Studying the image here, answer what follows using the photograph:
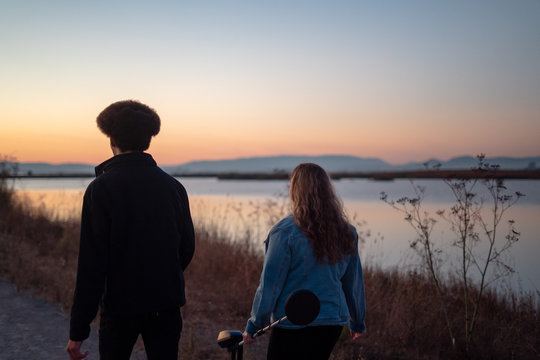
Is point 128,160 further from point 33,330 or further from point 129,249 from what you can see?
point 33,330

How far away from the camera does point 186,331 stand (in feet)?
20.4

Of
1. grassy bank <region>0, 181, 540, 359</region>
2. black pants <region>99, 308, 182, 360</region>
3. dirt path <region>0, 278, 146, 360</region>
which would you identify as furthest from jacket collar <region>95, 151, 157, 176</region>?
dirt path <region>0, 278, 146, 360</region>

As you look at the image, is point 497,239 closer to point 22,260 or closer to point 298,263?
point 22,260

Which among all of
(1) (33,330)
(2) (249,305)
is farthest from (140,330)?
(2) (249,305)

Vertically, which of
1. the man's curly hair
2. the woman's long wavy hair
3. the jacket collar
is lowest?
the woman's long wavy hair

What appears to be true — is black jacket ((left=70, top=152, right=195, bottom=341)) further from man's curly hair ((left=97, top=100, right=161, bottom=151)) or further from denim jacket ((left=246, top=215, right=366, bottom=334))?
denim jacket ((left=246, top=215, right=366, bottom=334))

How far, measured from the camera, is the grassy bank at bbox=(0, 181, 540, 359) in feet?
19.6

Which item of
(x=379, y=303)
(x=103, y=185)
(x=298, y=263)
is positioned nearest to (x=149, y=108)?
(x=103, y=185)

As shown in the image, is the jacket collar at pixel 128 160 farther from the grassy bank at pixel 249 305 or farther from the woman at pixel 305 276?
the grassy bank at pixel 249 305

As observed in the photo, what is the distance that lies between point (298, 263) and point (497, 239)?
1638cm

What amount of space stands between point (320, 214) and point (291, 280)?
1.31 ft

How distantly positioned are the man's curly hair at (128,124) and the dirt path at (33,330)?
138 inches

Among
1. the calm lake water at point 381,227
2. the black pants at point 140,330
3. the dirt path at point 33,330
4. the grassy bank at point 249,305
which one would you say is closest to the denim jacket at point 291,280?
the black pants at point 140,330

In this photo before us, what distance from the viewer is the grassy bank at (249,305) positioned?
5.97 meters
